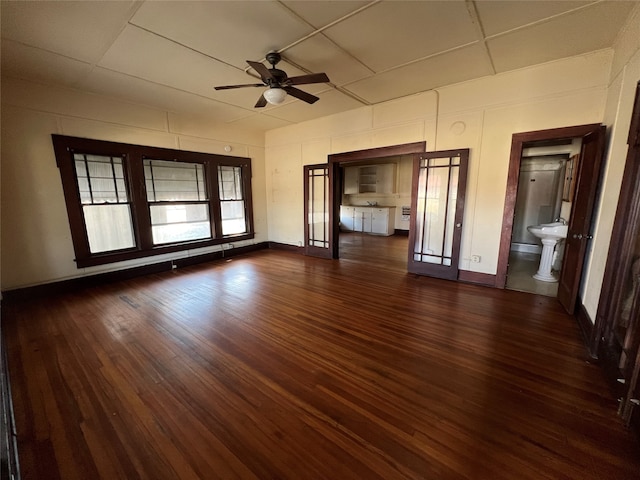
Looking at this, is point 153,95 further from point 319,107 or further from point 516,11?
point 516,11

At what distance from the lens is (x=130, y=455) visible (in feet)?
4.62

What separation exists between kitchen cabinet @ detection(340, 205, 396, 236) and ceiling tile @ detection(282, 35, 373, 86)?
5.35 meters

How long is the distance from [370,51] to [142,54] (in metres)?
2.55

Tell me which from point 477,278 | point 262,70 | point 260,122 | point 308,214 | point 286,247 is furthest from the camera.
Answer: point 286,247

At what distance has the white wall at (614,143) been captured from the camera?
2.22m

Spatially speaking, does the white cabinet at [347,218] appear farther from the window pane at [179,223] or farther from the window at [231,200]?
the window pane at [179,223]

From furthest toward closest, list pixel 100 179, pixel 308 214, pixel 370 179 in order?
pixel 370 179 < pixel 308 214 < pixel 100 179

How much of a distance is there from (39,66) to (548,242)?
24.1ft

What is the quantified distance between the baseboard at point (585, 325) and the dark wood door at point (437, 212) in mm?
1448

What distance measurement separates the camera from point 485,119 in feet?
11.9

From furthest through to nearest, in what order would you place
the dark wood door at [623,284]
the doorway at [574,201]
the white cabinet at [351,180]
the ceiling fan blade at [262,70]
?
the white cabinet at [351,180], the doorway at [574,201], the ceiling fan blade at [262,70], the dark wood door at [623,284]

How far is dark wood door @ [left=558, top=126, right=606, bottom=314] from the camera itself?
2.71 m

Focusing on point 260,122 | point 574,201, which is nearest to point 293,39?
point 260,122

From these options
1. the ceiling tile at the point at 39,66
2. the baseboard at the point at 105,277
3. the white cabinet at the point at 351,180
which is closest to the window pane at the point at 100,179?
the ceiling tile at the point at 39,66
